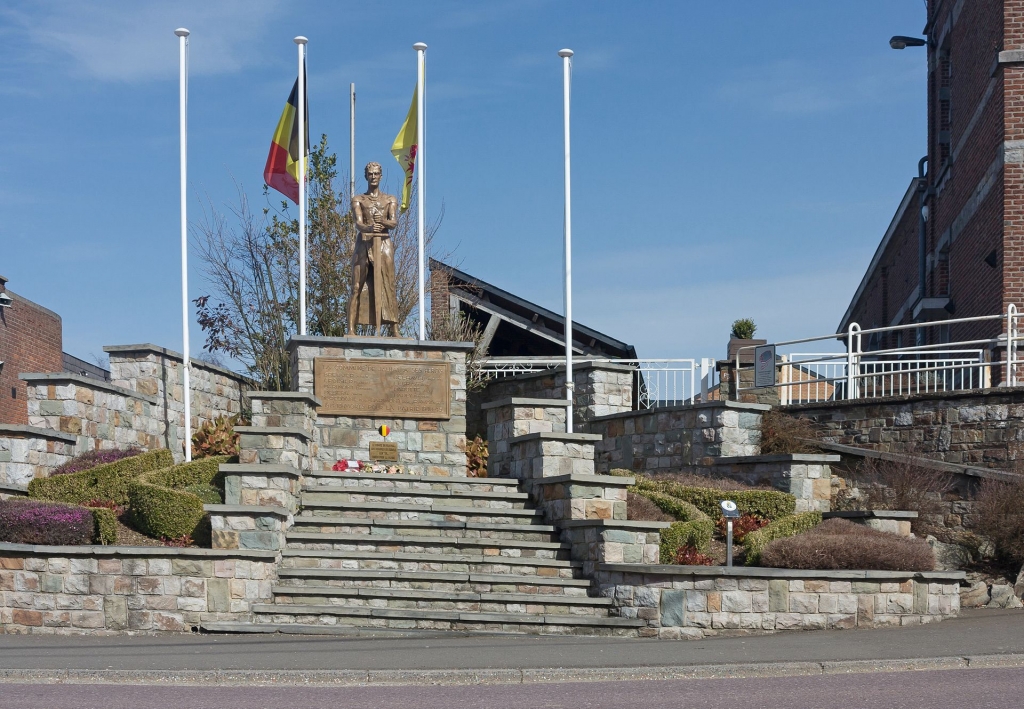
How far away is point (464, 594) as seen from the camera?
1287 cm

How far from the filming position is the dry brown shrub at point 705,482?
15977mm

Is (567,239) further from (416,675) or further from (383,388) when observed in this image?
(416,675)

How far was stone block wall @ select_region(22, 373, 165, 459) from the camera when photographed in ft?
56.4

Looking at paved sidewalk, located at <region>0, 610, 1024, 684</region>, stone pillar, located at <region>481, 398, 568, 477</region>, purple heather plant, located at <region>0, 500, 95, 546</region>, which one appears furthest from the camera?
stone pillar, located at <region>481, 398, 568, 477</region>

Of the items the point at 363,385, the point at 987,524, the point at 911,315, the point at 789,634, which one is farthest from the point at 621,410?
the point at 911,315

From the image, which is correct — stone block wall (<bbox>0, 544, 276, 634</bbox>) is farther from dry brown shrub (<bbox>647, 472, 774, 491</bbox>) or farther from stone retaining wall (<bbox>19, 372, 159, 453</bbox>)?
dry brown shrub (<bbox>647, 472, 774, 491</bbox>)

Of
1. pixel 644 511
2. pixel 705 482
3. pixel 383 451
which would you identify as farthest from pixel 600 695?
pixel 383 451

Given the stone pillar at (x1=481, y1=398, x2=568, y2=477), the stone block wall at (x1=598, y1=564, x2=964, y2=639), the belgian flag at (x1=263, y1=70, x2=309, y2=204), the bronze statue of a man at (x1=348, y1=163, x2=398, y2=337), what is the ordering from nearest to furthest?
the stone block wall at (x1=598, y1=564, x2=964, y2=639) → the stone pillar at (x1=481, y1=398, x2=568, y2=477) → the bronze statue of a man at (x1=348, y1=163, x2=398, y2=337) → the belgian flag at (x1=263, y1=70, x2=309, y2=204)

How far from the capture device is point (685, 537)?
45.3 ft

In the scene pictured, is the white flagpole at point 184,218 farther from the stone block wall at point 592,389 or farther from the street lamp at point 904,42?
the street lamp at point 904,42

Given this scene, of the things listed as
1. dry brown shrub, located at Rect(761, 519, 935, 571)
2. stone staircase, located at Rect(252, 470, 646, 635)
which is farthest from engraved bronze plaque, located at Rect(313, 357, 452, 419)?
dry brown shrub, located at Rect(761, 519, 935, 571)

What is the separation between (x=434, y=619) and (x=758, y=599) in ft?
11.0

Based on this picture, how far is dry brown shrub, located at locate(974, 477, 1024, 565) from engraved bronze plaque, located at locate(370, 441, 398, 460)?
8136 mm

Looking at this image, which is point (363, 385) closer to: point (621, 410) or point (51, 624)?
point (621, 410)
